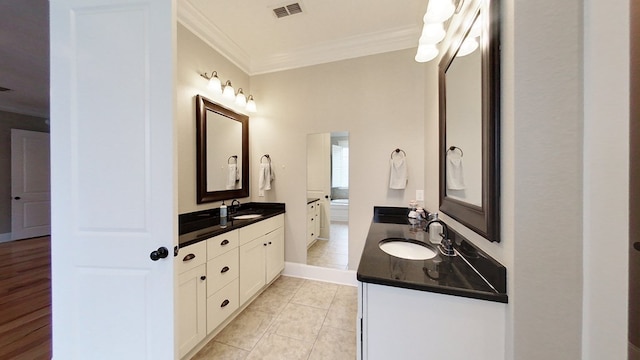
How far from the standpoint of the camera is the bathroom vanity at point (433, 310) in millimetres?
775

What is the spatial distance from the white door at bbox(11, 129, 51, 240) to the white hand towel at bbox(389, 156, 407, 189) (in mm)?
6803

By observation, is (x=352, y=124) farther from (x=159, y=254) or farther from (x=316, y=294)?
(x=159, y=254)

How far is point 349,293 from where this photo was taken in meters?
2.28

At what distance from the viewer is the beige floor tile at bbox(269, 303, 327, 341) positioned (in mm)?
1677

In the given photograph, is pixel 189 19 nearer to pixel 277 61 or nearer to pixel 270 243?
pixel 277 61

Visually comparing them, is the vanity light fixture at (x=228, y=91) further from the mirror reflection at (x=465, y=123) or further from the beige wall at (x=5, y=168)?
the beige wall at (x=5, y=168)

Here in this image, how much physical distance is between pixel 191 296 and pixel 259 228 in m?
0.85

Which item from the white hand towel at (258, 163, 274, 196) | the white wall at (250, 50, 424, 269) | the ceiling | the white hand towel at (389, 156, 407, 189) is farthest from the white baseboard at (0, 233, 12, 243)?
the white hand towel at (389, 156, 407, 189)

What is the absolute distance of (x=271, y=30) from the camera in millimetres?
2211

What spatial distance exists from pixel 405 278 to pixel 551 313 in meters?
0.44

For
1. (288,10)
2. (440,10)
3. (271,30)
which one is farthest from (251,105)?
(440,10)

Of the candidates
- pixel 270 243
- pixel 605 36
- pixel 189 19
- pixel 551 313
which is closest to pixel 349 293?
pixel 270 243

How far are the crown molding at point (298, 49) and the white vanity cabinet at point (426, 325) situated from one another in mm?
2414

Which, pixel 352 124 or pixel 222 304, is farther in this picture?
pixel 352 124
